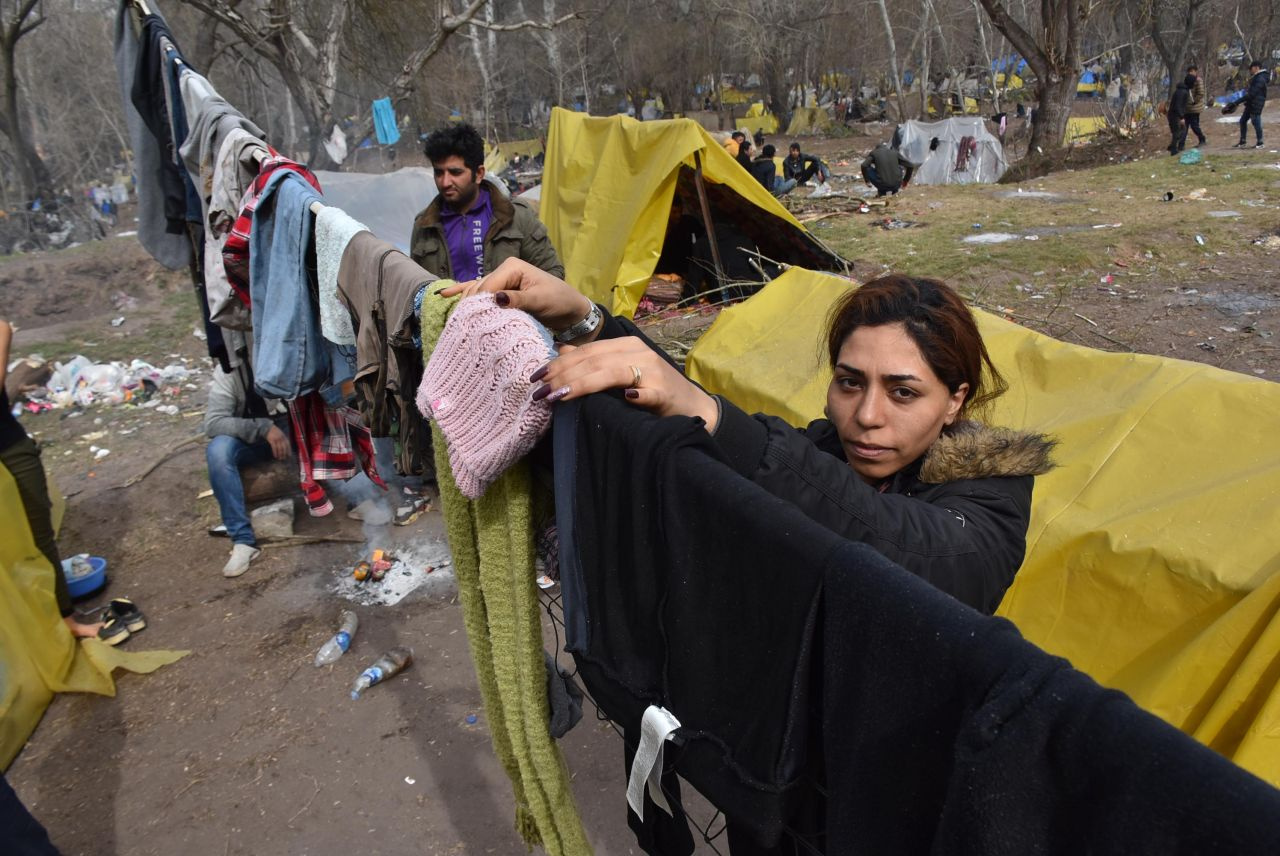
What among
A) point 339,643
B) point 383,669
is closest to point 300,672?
point 339,643

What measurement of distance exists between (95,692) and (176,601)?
81 cm

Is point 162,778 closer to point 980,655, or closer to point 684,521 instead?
point 684,521

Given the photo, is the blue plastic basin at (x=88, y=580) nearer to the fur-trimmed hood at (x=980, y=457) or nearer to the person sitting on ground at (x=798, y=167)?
the fur-trimmed hood at (x=980, y=457)

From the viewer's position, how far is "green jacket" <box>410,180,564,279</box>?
4191mm

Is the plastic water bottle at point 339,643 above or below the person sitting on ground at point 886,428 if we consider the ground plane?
below

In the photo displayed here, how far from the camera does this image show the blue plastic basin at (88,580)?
4418mm

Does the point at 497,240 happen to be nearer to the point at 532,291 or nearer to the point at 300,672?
the point at 300,672

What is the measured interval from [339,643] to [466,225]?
233cm

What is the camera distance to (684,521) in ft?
3.15

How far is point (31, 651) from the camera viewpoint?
351 centimetres

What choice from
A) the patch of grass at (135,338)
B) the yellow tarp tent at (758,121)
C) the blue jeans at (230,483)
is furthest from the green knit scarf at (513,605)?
the yellow tarp tent at (758,121)

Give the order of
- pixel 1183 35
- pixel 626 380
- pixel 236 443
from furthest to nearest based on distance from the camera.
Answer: pixel 1183 35
pixel 236 443
pixel 626 380

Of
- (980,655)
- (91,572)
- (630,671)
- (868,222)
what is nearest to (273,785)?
(91,572)

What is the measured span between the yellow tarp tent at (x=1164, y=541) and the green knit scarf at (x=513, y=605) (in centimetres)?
156
